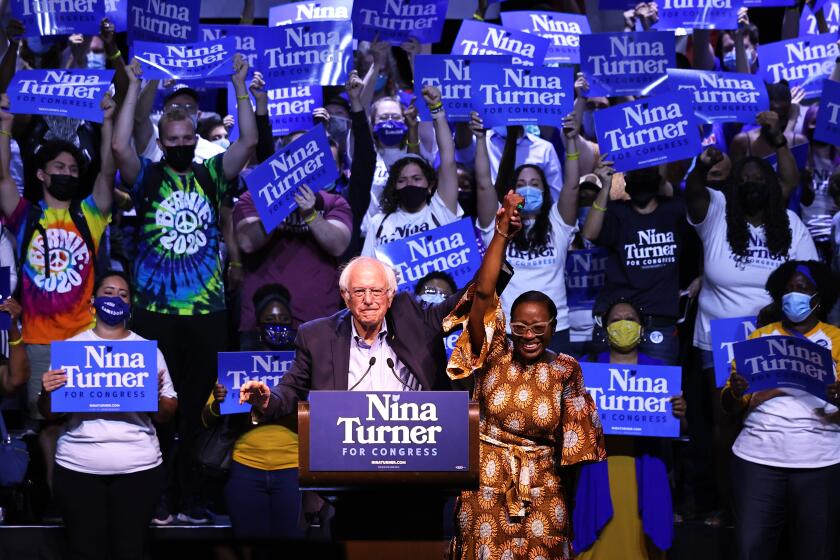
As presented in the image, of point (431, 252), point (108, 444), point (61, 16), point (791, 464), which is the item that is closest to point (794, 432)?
point (791, 464)

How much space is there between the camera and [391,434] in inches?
140

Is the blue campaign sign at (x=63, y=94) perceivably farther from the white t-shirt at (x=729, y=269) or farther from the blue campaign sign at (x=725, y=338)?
the blue campaign sign at (x=725, y=338)

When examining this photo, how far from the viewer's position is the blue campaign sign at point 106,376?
6.03 m

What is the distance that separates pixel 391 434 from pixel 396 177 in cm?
374

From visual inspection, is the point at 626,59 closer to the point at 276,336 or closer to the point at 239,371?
the point at 276,336

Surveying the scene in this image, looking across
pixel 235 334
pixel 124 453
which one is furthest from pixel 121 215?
pixel 124 453

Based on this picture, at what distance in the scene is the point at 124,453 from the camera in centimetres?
601

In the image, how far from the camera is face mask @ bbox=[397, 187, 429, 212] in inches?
279

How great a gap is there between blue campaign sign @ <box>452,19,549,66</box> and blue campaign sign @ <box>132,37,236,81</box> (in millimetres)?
1610

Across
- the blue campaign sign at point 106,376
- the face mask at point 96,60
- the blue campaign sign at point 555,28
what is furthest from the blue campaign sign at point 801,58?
the blue campaign sign at point 106,376

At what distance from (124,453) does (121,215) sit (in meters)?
2.09

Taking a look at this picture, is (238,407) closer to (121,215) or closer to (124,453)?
(124,453)

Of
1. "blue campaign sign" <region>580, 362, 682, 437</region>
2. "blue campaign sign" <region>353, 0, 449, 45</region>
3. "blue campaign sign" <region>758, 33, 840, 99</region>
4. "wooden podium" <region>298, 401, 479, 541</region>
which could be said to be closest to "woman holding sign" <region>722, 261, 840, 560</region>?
"blue campaign sign" <region>580, 362, 682, 437</region>

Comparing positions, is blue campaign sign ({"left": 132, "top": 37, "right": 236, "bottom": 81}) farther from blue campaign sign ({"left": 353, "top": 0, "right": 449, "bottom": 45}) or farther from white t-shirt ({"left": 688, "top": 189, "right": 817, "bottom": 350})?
white t-shirt ({"left": 688, "top": 189, "right": 817, "bottom": 350})
